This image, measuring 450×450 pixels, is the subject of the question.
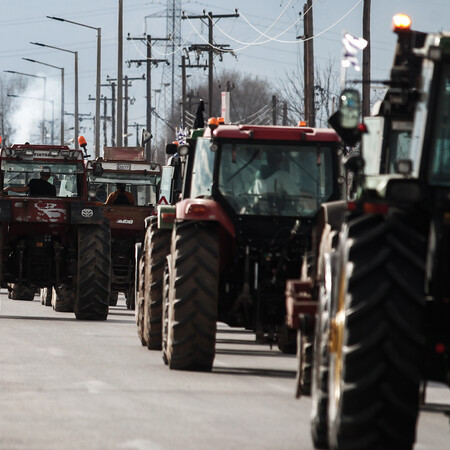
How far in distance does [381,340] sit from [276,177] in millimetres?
8943

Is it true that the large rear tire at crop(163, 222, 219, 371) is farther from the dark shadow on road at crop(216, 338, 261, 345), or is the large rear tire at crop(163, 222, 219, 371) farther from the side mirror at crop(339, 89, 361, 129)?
the side mirror at crop(339, 89, 361, 129)

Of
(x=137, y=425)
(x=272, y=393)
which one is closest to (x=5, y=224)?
(x=272, y=393)

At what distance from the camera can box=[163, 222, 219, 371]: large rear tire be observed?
15977 millimetres

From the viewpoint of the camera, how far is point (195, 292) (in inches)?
630

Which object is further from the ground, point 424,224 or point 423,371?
point 424,224

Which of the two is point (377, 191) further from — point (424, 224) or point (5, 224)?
point (5, 224)

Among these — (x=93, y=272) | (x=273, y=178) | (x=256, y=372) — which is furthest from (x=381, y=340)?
(x=93, y=272)

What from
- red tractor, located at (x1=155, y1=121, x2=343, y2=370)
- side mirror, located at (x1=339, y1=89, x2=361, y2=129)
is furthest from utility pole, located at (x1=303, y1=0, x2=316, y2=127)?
side mirror, located at (x1=339, y1=89, x2=361, y2=129)

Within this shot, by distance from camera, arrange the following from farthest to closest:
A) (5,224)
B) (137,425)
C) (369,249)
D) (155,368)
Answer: (5,224), (155,368), (137,425), (369,249)

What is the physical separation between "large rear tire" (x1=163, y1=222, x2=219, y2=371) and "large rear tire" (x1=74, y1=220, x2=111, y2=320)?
9.82 m

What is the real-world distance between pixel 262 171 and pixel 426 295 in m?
8.36

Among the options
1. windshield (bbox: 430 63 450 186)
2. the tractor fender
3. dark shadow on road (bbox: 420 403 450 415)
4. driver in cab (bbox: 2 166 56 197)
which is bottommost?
dark shadow on road (bbox: 420 403 450 415)

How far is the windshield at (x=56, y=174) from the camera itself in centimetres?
2719

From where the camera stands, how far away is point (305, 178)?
17578 millimetres
